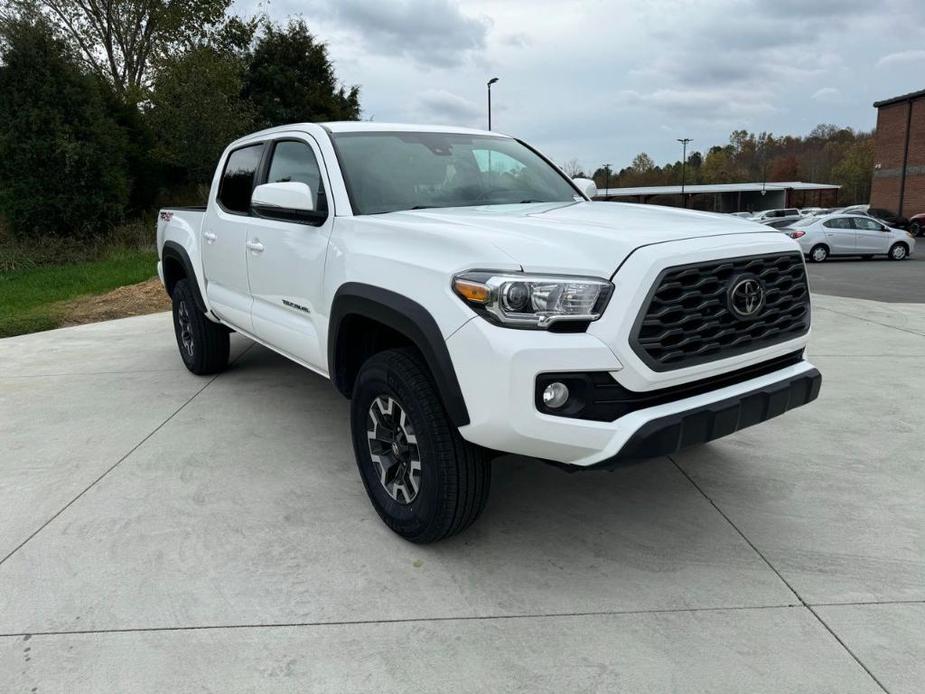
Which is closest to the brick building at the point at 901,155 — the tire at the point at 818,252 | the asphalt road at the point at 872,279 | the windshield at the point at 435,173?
the asphalt road at the point at 872,279

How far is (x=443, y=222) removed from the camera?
2947mm

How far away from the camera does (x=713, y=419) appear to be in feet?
8.41

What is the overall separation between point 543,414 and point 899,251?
22818mm

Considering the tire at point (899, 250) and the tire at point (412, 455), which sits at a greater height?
the tire at point (412, 455)

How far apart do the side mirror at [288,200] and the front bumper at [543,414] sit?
1241 millimetres

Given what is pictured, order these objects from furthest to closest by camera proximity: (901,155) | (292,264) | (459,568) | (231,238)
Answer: (901,155), (231,238), (292,264), (459,568)

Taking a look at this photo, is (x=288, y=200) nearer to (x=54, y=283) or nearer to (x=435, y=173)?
(x=435, y=173)

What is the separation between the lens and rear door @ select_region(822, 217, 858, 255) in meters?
20.2

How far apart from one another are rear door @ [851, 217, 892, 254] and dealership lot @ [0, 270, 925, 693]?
18335 millimetres

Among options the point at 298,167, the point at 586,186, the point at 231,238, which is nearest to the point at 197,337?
the point at 231,238

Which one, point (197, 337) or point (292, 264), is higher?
point (292, 264)

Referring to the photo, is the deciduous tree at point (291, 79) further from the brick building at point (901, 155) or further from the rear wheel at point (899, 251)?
the brick building at point (901, 155)

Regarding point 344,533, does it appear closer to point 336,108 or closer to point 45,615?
point 45,615

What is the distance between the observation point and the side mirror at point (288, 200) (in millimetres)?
3285
